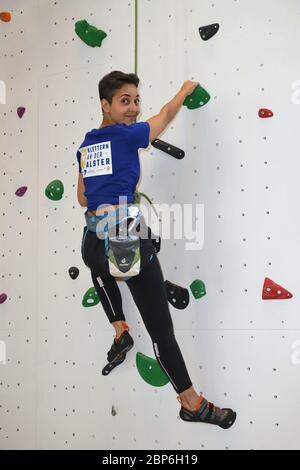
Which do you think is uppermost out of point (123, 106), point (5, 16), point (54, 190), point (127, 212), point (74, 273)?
point (5, 16)

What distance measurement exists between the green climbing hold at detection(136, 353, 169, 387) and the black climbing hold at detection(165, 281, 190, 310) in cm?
26

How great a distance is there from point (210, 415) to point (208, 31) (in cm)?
155

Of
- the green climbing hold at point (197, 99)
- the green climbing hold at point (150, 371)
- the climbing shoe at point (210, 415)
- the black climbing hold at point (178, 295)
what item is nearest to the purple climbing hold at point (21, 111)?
the green climbing hold at point (197, 99)

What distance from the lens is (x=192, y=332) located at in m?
2.35

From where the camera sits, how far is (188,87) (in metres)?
2.22

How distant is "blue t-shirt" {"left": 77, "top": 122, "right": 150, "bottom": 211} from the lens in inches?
80.5

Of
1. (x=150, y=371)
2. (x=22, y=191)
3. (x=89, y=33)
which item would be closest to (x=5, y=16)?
(x=89, y=33)

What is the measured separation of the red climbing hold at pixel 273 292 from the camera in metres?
2.15

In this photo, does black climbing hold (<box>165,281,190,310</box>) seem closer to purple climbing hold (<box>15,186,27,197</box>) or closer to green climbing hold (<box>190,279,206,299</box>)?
green climbing hold (<box>190,279,206,299</box>)

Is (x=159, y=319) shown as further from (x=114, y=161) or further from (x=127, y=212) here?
(x=114, y=161)

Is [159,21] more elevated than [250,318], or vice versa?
[159,21]
